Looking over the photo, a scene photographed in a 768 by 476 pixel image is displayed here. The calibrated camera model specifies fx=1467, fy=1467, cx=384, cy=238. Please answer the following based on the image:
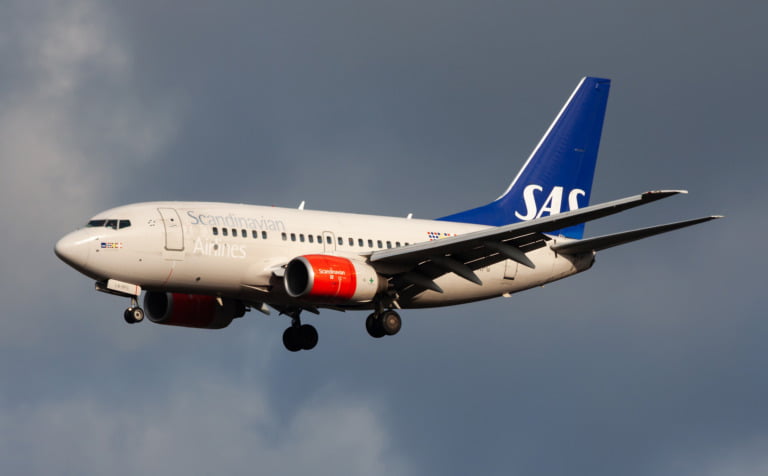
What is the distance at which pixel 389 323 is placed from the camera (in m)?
53.7

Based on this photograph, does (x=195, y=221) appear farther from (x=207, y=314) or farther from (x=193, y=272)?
(x=207, y=314)

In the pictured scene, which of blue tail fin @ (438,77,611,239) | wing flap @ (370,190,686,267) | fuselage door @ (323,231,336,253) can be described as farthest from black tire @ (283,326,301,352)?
blue tail fin @ (438,77,611,239)

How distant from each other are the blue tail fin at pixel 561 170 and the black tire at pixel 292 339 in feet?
27.6

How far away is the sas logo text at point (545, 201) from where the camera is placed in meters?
62.3

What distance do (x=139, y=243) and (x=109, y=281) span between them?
1619 mm

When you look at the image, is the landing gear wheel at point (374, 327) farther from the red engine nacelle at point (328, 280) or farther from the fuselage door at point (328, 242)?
the fuselage door at point (328, 242)

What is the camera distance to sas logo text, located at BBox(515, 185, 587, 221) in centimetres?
6228

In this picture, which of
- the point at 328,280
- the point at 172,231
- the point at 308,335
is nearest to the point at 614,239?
the point at 328,280

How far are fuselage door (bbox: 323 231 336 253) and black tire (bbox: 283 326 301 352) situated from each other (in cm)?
519

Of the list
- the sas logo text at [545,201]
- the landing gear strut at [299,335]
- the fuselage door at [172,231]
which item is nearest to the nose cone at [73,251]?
the fuselage door at [172,231]

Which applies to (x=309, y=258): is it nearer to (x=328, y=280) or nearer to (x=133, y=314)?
(x=328, y=280)

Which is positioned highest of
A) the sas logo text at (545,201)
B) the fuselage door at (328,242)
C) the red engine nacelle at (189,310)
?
the sas logo text at (545,201)

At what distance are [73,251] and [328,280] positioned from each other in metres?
8.65

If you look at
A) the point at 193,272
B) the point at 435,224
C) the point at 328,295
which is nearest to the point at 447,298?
the point at 435,224
